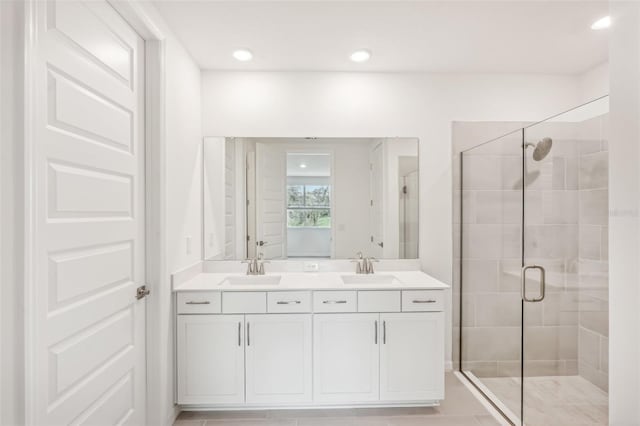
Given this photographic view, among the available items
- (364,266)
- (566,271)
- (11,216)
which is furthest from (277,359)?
(566,271)

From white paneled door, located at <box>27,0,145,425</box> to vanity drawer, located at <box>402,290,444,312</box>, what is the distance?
63.0 inches

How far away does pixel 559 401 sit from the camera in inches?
89.4

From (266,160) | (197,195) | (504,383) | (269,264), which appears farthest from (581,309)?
(197,195)

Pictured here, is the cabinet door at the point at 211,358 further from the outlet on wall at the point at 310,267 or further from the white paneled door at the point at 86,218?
the outlet on wall at the point at 310,267

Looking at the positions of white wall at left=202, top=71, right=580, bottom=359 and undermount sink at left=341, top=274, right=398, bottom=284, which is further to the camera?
white wall at left=202, top=71, right=580, bottom=359

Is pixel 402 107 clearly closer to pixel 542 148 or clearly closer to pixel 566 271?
pixel 542 148

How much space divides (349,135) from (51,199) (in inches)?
83.4

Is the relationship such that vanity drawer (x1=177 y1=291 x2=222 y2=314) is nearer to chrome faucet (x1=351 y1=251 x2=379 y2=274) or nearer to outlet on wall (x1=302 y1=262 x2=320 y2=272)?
outlet on wall (x1=302 y1=262 x2=320 y2=272)

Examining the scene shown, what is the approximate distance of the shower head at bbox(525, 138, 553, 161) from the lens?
7.64 feet

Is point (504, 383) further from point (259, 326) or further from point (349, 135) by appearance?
point (349, 135)

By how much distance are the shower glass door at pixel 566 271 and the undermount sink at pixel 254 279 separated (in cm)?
177

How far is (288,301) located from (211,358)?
1.99 feet

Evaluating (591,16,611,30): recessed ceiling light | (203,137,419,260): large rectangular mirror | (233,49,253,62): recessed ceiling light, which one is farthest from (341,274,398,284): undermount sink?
(591,16,611,30): recessed ceiling light

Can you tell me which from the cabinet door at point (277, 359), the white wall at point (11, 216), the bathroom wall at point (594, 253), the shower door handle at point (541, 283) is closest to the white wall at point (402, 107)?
the shower door handle at point (541, 283)
